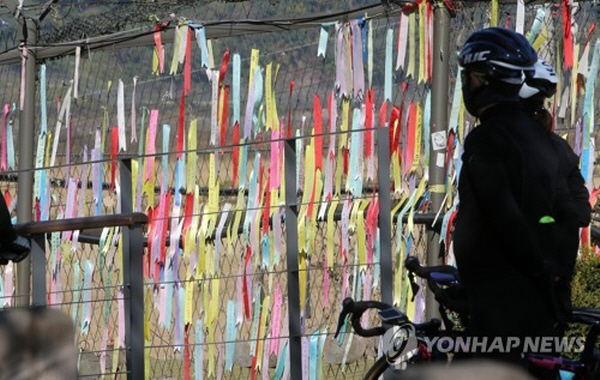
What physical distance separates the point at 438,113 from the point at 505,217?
2881 millimetres

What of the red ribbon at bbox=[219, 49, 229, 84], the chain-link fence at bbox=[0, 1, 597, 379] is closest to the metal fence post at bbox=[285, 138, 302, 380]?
the chain-link fence at bbox=[0, 1, 597, 379]

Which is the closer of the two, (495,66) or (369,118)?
(495,66)

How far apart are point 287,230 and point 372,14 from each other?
1.45 metres

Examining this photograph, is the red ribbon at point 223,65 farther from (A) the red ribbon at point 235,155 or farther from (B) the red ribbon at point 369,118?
(B) the red ribbon at point 369,118

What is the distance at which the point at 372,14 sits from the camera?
7367 millimetres

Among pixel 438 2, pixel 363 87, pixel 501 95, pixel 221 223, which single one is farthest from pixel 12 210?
pixel 501 95

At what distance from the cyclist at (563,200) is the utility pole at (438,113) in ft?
5.35

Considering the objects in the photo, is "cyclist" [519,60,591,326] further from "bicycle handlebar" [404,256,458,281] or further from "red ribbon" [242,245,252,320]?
"red ribbon" [242,245,252,320]

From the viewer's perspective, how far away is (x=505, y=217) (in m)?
4.14

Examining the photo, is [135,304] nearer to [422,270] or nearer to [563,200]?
[422,270]

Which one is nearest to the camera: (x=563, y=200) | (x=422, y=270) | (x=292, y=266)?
(x=422, y=270)

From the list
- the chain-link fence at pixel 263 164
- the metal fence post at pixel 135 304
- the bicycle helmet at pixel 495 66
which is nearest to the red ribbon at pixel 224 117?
the chain-link fence at pixel 263 164

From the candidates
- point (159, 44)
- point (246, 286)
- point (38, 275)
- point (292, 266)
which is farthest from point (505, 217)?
point (159, 44)

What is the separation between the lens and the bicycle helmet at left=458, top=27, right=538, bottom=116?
4336 millimetres
